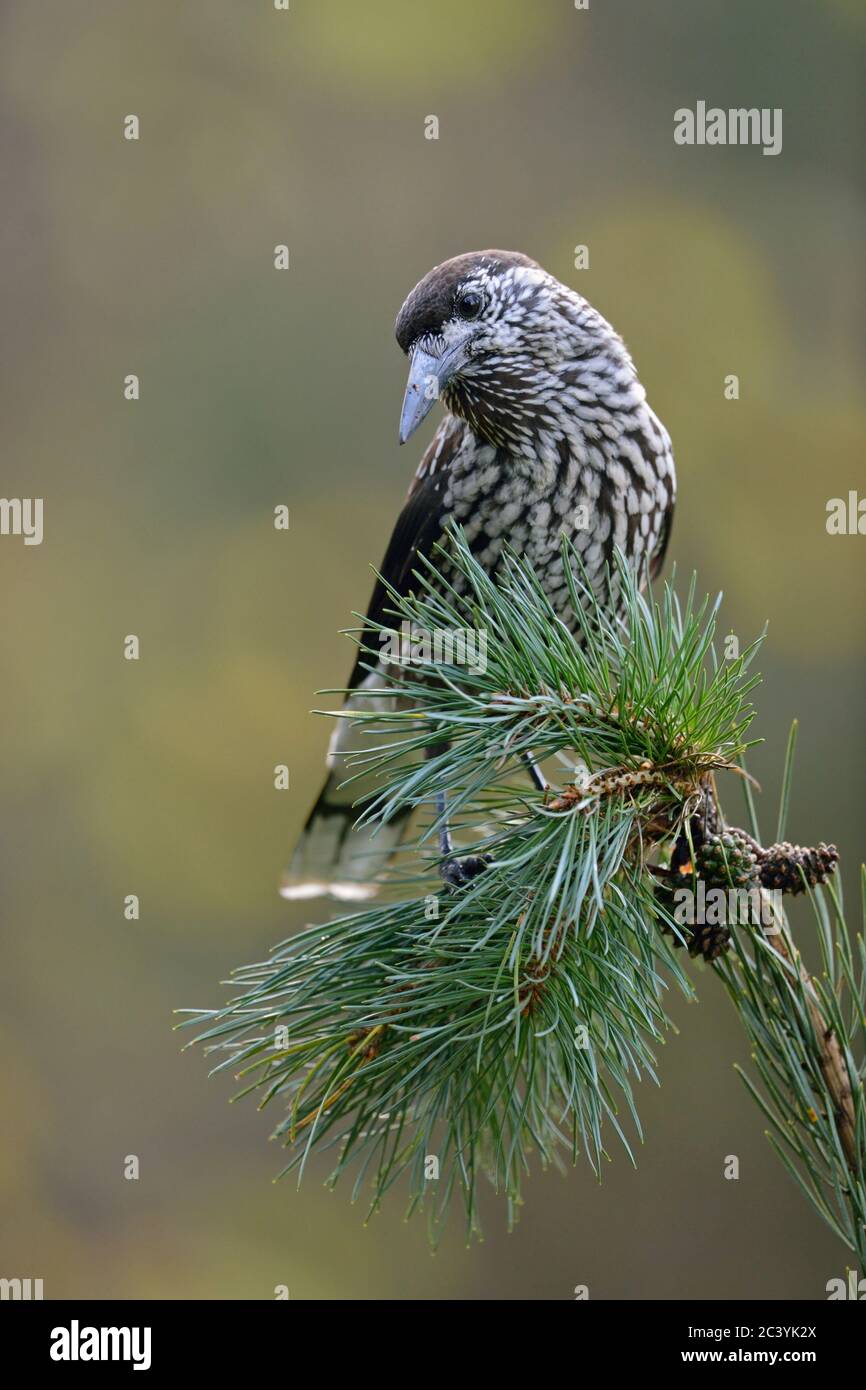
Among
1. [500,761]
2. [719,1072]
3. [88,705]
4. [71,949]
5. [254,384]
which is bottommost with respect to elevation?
[719,1072]

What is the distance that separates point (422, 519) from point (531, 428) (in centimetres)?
24

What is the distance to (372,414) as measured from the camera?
170 inches

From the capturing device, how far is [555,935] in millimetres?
1180

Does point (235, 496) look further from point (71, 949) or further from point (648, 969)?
point (648, 969)

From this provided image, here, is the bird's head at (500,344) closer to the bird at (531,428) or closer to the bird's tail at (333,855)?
the bird at (531,428)

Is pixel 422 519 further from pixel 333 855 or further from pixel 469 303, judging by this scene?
pixel 333 855

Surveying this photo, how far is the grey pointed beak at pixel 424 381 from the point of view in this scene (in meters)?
1.87

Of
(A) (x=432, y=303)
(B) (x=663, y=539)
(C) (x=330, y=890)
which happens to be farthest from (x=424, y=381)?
(C) (x=330, y=890)

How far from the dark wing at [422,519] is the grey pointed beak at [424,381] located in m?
0.21

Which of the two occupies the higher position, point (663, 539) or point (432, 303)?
point (432, 303)

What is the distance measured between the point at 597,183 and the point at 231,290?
1.28 meters

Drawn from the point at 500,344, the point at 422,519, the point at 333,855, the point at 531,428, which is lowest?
the point at 333,855

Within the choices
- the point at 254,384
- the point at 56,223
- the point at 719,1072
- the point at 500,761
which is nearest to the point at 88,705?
the point at 254,384

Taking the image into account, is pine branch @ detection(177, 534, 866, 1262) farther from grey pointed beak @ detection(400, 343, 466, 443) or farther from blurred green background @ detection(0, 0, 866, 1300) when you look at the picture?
blurred green background @ detection(0, 0, 866, 1300)
